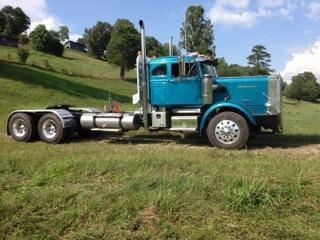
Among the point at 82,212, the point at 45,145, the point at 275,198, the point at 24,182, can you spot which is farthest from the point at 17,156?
the point at 275,198

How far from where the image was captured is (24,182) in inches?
352

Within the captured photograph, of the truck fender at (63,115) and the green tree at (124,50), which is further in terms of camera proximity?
the green tree at (124,50)

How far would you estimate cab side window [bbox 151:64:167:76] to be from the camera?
44.9 ft

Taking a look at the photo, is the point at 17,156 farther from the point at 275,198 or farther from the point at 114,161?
the point at 275,198

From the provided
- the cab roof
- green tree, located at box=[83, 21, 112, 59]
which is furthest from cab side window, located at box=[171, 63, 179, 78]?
green tree, located at box=[83, 21, 112, 59]

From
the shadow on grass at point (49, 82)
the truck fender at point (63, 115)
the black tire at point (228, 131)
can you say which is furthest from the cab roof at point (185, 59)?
the shadow on grass at point (49, 82)

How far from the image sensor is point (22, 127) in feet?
50.1

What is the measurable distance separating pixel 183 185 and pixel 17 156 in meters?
4.37


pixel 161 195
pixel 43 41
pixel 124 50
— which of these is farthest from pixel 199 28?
pixel 161 195

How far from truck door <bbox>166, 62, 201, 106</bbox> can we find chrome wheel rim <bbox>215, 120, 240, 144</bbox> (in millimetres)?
960

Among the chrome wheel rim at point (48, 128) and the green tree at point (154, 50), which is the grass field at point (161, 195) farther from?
the green tree at point (154, 50)

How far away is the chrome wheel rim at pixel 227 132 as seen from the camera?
12.8 meters

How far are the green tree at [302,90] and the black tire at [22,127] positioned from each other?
9758cm

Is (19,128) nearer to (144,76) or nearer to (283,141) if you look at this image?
(144,76)
